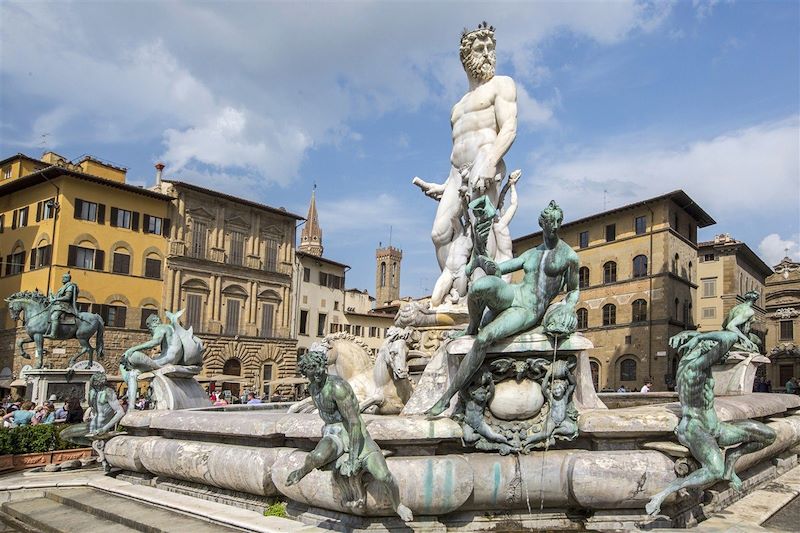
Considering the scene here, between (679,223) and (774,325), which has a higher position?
(679,223)

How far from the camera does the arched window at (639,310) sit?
45.9 m

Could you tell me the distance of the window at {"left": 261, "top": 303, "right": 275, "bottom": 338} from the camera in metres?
49.6

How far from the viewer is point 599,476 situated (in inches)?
→ 187

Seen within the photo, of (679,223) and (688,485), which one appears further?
(679,223)

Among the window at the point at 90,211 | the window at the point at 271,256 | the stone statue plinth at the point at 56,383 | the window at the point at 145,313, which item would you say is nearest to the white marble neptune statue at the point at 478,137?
the stone statue plinth at the point at 56,383

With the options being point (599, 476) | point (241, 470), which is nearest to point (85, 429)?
point (241, 470)

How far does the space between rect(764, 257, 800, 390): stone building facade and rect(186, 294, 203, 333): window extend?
46.3 meters

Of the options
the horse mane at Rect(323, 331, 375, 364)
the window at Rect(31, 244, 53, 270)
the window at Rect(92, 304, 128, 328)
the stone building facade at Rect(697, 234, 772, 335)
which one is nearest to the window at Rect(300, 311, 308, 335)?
the window at Rect(92, 304, 128, 328)

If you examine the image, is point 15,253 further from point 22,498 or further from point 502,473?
point 502,473

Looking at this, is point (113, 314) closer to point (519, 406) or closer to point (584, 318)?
point (584, 318)

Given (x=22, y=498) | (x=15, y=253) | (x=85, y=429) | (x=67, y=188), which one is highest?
(x=67, y=188)

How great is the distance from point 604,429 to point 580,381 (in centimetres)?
51

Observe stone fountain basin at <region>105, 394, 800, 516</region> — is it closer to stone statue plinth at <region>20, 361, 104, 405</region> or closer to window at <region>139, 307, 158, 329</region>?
stone statue plinth at <region>20, 361, 104, 405</region>

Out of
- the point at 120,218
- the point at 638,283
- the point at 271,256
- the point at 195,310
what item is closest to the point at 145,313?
the point at 195,310
